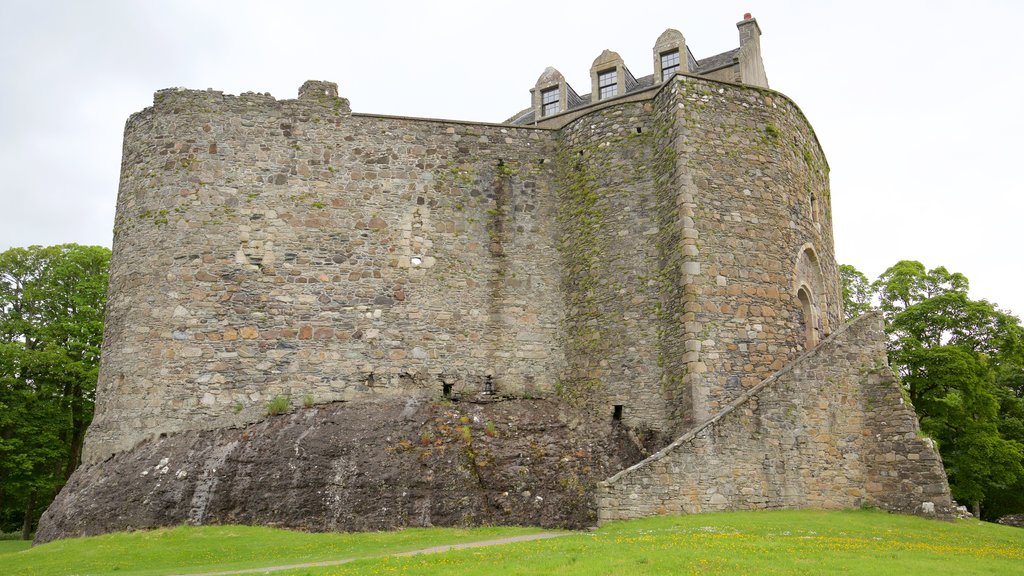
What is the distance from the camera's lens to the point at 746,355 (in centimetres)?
1858

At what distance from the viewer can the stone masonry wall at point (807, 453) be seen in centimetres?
1588

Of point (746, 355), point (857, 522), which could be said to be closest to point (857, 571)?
point (857, 522)

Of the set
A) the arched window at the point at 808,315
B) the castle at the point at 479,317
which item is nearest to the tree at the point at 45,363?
the castle at the point at 479,317

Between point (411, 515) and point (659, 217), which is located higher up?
point (659, 217)

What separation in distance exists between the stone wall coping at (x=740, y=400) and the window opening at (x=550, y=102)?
22.2 meters

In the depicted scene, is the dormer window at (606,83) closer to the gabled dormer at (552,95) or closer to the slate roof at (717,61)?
the gabled dormer at (552,95)

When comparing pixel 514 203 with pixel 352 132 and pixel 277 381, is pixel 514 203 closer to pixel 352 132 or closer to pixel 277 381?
pixel 352 132

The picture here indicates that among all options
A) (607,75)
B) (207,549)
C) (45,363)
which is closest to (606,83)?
(607,75)

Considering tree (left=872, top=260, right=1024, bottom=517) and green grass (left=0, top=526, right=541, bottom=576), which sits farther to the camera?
tree (left=872, top=260, right=1024, bottom=517)

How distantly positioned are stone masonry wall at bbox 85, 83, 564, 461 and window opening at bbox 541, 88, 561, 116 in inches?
634

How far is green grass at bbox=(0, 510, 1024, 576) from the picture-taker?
11156mm

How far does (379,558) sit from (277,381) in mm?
8229

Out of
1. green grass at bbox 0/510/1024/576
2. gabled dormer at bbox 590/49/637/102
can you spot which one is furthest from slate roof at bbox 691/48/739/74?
green grass at bbox 0/510/1024/576

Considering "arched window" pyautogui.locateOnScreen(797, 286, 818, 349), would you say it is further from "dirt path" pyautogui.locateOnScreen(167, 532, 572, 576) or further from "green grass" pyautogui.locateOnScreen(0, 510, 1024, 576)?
"dirt path" pyautogui.locateOnScreen(167, 532, 572, 576)
